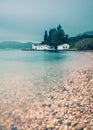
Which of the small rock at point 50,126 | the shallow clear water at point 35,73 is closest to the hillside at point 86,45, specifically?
the shallow clear water at point 35,73

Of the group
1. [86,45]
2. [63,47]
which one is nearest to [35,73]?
[86,45]

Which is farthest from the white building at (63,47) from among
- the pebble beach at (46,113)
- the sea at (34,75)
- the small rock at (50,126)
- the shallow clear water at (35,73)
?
the small rock at (50,126)

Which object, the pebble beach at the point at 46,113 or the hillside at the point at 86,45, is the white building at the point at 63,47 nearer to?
the hillside at the point at 86,45

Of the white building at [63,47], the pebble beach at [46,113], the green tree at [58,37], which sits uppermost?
the green tree at [58,37]

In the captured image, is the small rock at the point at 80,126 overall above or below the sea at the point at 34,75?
above

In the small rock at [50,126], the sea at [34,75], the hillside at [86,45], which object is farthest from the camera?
the hillside at [86,45]

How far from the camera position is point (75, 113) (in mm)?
11453

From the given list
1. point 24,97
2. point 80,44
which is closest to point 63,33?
point 80,44

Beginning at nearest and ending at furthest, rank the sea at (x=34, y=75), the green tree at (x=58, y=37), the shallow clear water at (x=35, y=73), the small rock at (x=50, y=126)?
the small rock at (x=50, y=126) < the sea at (x=34, y=75) < the shallow clear water at (x=35, y=73) < the green tree at (x=58, y=37)

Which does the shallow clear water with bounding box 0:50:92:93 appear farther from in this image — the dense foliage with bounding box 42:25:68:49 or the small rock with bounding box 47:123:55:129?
the dense foliage with bounding box 42:25:68:49

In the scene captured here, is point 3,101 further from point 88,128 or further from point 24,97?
point 88,128

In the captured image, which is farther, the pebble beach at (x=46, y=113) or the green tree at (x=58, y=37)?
the green tree at (x=58, y=37)

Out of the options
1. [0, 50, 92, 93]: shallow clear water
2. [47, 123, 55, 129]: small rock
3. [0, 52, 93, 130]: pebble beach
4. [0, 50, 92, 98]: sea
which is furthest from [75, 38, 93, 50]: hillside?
[47, 123, 55, 129]: small rock

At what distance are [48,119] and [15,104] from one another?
428 cm
